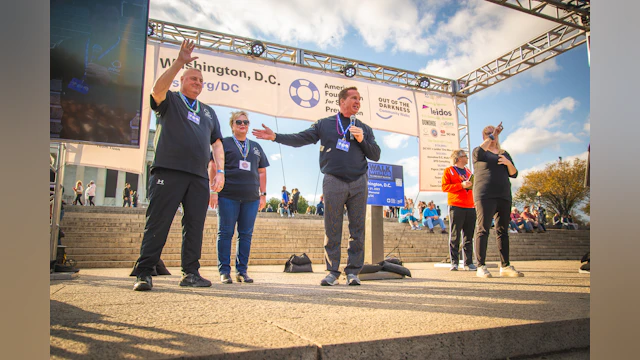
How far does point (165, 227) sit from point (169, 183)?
0.34 meters

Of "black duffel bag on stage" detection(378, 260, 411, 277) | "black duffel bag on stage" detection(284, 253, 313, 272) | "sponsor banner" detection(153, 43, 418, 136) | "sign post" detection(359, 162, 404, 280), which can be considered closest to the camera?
"black duffel bag on stage" detection(378, 260, 411, 277)

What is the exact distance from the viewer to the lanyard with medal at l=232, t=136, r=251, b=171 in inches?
171

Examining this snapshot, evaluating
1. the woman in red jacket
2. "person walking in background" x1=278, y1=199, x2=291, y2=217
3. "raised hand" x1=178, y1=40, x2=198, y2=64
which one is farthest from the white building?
"raised hand" x1=178, y1=40, x2=198, y2=64

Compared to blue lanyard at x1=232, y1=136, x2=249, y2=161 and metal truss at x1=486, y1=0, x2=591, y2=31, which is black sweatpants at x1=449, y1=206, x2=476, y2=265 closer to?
blue lanyard at x1=232, y1=136, x2=249, y2=161

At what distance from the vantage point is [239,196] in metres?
4.25

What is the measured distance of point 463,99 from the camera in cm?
1437

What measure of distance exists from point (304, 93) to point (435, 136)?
15.0 feet

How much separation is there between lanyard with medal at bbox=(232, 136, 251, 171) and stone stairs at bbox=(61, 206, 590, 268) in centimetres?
420

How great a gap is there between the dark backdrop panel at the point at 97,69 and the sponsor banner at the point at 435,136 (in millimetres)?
10273

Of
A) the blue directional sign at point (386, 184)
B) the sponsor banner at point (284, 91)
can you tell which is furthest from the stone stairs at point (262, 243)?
the sponsor banner at point (284, 91)

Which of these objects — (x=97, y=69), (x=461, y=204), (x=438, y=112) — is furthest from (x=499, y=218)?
(x=438, y=112)

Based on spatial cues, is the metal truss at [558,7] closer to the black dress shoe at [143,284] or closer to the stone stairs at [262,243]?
the stone stairs at [262,243]
